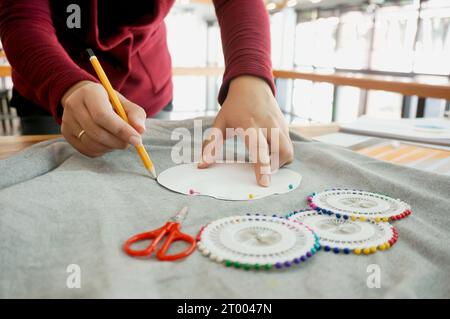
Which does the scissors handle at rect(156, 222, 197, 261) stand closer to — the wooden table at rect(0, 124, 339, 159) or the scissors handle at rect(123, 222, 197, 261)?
the scissors handle at rect(123, 222, 197, 261)

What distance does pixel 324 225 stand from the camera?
1.24ft

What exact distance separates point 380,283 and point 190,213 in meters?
0.19

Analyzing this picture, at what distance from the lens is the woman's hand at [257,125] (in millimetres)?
536

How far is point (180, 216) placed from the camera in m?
0.38

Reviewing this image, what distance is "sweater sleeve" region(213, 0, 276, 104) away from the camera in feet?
2.13

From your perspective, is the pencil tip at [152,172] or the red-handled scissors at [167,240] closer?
the red-handled scissors at [167,240]

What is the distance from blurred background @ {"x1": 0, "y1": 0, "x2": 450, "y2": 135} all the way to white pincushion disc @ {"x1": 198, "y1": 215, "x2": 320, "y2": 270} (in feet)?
10.2

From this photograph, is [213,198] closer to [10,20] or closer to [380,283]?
→ [380,283]

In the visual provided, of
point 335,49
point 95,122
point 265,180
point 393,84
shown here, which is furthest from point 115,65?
point 335,49

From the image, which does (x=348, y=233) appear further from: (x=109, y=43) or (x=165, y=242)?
(x=109, y=43)

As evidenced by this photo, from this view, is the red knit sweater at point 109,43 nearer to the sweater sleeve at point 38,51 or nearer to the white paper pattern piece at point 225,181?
the sweater sleeve at point 38,51

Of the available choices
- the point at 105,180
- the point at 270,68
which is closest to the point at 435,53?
the point at 270,68

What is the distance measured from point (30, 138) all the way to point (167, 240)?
1.81 feet

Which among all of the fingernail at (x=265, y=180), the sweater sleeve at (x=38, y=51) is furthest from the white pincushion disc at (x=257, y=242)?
the sweater sleeve at (x=38, y=51)
